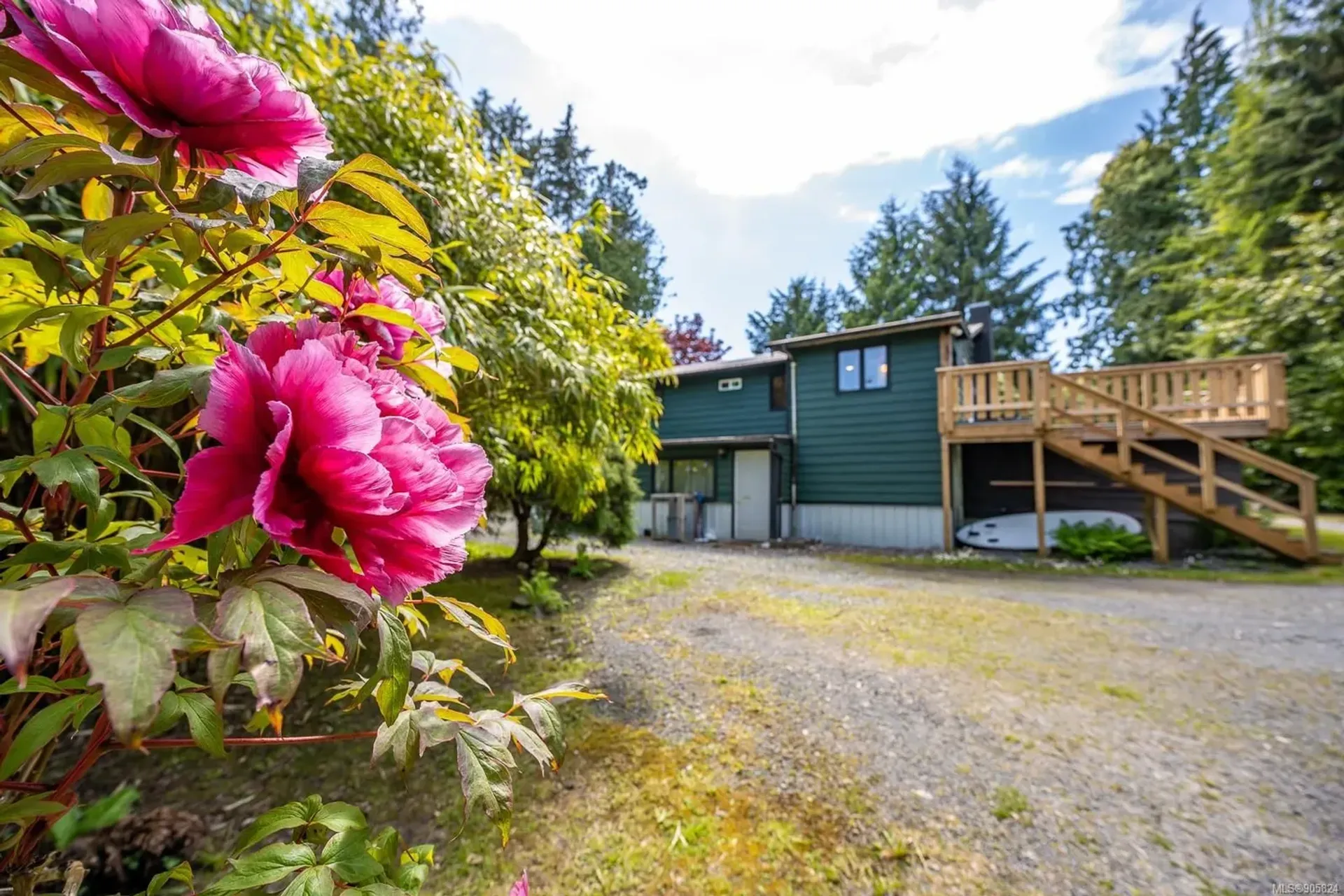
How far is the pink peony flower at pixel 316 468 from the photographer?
0.38m

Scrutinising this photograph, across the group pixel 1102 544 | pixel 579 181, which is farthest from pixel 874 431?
pixel 579 181

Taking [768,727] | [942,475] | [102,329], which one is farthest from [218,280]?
[942,475]

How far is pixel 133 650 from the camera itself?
0.95 ft

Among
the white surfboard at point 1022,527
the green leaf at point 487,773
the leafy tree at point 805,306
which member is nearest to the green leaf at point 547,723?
the green leaf at point 487,773

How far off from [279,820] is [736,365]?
11987 millimetres

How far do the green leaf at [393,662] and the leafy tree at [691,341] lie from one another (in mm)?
21674

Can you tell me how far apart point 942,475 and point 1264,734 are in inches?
255

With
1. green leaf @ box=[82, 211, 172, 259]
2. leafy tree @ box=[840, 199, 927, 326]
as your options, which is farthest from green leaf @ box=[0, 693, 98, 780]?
leafy tree @ box=[840, 199, 927, 326]

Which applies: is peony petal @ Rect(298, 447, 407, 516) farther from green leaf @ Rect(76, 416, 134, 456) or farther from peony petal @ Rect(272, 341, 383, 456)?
green leaf @ Rect(76, 416, 134, 456)

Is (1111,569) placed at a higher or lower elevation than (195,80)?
lower

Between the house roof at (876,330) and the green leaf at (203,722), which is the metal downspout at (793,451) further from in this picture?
the green leaf at (203,722)

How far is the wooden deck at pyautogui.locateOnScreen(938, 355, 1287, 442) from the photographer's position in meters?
7.00

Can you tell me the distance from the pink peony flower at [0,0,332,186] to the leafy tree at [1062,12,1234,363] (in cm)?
2293

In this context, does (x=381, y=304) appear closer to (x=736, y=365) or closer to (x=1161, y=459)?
(x=1161, y=459)
